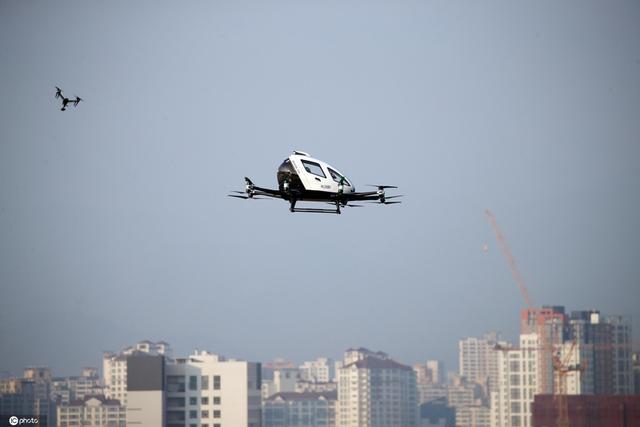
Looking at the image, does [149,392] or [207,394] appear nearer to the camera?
[149,392]

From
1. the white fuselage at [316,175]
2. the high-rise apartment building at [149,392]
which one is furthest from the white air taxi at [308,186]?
the high-rise apartment building at [149,392]

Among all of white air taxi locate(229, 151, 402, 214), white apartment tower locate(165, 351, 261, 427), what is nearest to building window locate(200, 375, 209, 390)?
white apartment tower locate(165, 351, 261, 427)

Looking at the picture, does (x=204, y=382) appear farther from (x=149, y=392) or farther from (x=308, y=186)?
(x=308, y=186)

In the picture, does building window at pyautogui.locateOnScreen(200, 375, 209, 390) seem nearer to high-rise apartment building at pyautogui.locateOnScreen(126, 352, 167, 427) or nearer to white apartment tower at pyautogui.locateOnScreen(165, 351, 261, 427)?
white apartment tower at pyautogui.locateOnScreen(165, 351, 261, 427)

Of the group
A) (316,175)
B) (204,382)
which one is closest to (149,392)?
(204,382)

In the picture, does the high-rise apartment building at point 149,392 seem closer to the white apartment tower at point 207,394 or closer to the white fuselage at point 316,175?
the white apartment tower at point 207,394

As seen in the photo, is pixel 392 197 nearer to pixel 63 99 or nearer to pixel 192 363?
pixel 63 99

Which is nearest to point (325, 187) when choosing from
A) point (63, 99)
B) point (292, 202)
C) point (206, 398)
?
point (292, 202)
